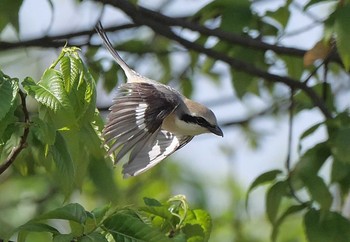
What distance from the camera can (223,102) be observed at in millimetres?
6875

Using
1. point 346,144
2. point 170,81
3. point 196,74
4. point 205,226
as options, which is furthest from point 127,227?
point 196,74

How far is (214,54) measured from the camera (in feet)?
16.5

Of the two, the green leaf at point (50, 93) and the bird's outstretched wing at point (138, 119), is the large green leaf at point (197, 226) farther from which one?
the green leaf at point (50, 93)

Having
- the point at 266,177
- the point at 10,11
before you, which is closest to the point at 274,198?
the point at 266,177

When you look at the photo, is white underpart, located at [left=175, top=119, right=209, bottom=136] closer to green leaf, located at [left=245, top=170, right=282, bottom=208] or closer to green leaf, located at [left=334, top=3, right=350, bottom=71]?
green leaf, located at [left=245, top=170, right=282, bottom=208]

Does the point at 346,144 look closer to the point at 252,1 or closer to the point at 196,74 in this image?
the point at 252,1

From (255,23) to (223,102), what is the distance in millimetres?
1856

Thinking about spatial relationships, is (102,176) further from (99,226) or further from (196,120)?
(99,226)

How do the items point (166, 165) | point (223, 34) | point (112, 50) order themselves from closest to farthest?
1. point (112, 50)
2. point (223, 34)
3. point (166, 165)

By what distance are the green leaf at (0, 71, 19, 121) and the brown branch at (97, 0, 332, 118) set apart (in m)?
1.86

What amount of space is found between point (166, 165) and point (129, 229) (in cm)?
457

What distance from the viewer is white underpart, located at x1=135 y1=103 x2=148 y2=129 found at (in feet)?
12.2

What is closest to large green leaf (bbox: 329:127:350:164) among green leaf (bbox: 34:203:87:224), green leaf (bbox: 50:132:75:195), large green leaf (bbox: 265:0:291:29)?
large green leaf (bbox: 265:0:291:29)

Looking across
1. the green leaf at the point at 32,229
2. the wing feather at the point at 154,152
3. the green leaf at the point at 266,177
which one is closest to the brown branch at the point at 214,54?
the green leaf at the point at 266,177
